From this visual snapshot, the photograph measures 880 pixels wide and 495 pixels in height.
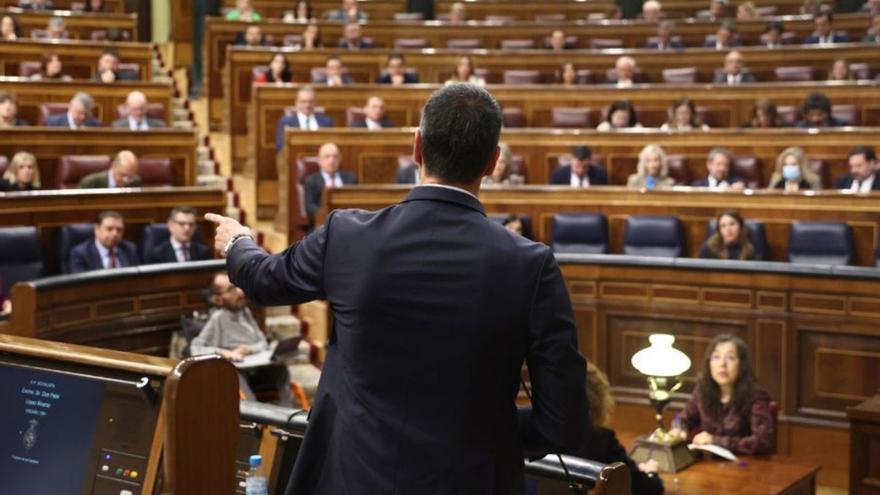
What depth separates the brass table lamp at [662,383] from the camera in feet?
13.3

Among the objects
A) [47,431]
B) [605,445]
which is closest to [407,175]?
[605,445]

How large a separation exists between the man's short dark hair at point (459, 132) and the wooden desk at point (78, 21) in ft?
29.3

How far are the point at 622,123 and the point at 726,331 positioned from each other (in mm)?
2543

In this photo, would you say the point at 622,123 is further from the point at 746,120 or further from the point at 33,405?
the point at 33,405

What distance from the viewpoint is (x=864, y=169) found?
6273 mm

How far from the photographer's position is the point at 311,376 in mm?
5809

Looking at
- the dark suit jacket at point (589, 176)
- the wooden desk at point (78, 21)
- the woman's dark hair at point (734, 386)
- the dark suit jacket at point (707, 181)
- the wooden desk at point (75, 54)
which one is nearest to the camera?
the woman's dark hair at point (734, 386)

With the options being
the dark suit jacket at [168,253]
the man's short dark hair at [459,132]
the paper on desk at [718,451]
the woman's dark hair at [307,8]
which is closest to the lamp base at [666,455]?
the paper on desk at [718,451]

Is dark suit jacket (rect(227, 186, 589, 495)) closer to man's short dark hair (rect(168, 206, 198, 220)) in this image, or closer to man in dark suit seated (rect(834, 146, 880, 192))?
man's short dark hair (rect(168, 206, 198, 220))

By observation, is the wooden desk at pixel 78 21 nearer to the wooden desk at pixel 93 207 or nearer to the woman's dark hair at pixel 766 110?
the wooden desk at pixel 93 207

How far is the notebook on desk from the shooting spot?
5.18 m

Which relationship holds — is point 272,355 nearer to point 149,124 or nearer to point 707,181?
point 149,124

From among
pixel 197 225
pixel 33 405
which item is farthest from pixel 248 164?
pixel 33 405

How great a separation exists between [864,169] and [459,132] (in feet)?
17.2
